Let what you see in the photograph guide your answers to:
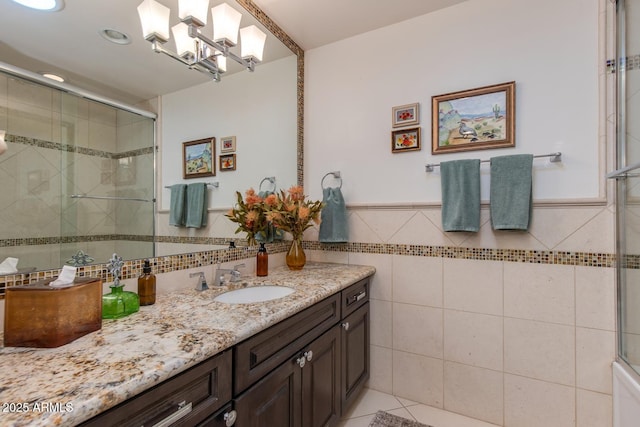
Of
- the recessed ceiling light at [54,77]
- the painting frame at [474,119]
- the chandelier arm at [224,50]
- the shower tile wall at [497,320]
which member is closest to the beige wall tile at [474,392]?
the shower tile wall at [497,320]

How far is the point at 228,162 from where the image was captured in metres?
1.78

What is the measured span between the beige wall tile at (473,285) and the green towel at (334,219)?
0.65 m

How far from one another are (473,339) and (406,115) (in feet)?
4.54

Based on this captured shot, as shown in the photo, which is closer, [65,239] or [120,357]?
[120,357]

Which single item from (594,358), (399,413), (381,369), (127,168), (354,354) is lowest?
(399,413)

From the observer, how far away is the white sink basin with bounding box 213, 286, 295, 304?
140cm

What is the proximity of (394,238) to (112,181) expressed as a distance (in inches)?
59.2

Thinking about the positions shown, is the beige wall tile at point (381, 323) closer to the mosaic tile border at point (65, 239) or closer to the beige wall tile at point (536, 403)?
the beige wall tile at point (536, 403)

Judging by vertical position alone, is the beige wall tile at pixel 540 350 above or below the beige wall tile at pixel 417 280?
below

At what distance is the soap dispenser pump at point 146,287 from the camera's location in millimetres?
1107

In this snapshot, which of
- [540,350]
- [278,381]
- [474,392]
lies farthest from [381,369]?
[278,381]

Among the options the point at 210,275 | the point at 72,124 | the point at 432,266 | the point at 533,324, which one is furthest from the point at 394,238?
the point at 72,124

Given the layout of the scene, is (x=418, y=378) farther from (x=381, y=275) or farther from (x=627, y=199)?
(x=627, y=199)

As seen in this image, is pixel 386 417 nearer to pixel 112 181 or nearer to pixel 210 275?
pixel 210 275
